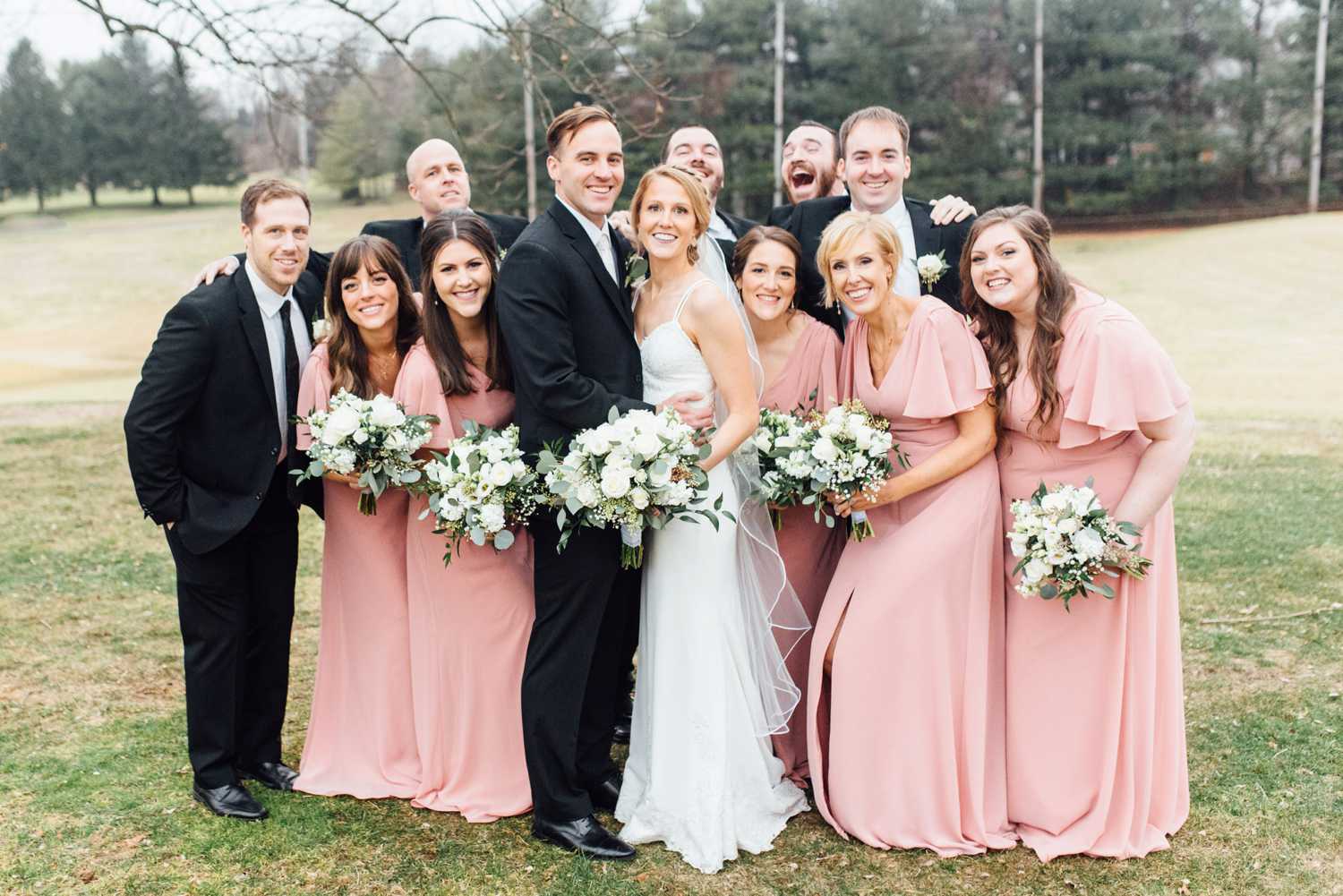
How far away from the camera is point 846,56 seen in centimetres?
3512

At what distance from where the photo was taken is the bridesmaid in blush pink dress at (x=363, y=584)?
495cm

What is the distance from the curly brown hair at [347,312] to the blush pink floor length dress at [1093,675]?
2.71 meters

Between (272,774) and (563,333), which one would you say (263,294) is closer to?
(563,333)

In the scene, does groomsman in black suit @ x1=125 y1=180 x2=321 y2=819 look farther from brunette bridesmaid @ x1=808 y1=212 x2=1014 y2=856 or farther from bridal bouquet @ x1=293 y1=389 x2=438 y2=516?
brunette bridesmaid @ x1=808 y1=212 x2=1014 y2=856

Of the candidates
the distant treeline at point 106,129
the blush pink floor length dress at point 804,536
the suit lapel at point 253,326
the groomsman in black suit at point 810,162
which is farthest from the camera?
the distant treeline at point 106,129

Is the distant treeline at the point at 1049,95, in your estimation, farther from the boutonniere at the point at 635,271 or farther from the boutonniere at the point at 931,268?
the boutonniere at the point at 635,271

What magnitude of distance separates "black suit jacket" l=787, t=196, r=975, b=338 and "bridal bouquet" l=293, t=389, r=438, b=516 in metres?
2.03

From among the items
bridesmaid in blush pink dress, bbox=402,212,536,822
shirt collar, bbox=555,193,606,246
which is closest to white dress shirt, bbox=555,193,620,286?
shirt collar, bbox=555,193,606,246

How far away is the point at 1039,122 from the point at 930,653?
112 ft

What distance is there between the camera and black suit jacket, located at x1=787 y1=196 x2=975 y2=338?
5.62 meters

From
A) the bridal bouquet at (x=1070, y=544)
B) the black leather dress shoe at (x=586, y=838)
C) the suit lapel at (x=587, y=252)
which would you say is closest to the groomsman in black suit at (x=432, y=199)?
the suit lapel at (x=587, y=252)

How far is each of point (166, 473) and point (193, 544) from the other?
32 centimetres

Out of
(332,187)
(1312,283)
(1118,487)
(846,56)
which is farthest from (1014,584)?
(332,187)

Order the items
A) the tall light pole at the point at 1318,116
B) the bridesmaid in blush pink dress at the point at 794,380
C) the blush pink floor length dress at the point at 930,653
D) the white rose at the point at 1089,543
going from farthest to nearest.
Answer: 1. the tall light pole at the point at 1318,116
2. the bridesmaid in blush pink dress at the point at 794,380
3. the blush pink floor length dress at the point at 930,653
4. the white rose at the point at 1089,543
